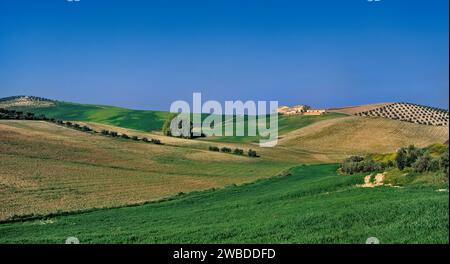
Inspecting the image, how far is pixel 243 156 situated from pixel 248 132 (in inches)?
788

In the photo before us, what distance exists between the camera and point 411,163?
1142 inches

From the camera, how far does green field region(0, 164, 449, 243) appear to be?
39.4 ft

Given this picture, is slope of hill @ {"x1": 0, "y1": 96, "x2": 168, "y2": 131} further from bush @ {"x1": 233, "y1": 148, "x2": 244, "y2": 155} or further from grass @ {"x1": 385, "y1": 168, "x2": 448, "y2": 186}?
grass @ {"x1": 385, "y1": 168, "x2": 448, "y2": 186}

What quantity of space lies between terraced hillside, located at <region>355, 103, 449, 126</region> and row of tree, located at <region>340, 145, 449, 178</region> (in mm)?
43945

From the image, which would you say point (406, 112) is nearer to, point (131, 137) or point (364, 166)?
point (131, 137)

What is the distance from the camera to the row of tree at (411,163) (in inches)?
987

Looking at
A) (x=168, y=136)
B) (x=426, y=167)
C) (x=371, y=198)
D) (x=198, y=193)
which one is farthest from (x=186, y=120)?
(x=371, y=198)

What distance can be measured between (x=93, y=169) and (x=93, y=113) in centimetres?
7399

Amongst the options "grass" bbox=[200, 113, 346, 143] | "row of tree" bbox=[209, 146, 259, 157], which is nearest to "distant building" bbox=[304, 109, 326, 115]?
"grass" bbox=[200, 113, 346, 143]

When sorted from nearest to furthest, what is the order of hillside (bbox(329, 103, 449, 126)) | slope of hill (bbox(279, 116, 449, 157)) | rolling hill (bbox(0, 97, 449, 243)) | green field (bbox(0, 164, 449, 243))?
green field (bbox(0, 164, 449, 243)) → rolling hill (bbox(0, 97, 449, 243)) → slope of hill (bbox(279, 116, 449, 157)) → hillside (bbox(329, 103, 449, 126))

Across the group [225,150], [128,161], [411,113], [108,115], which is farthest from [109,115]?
[128,161]
